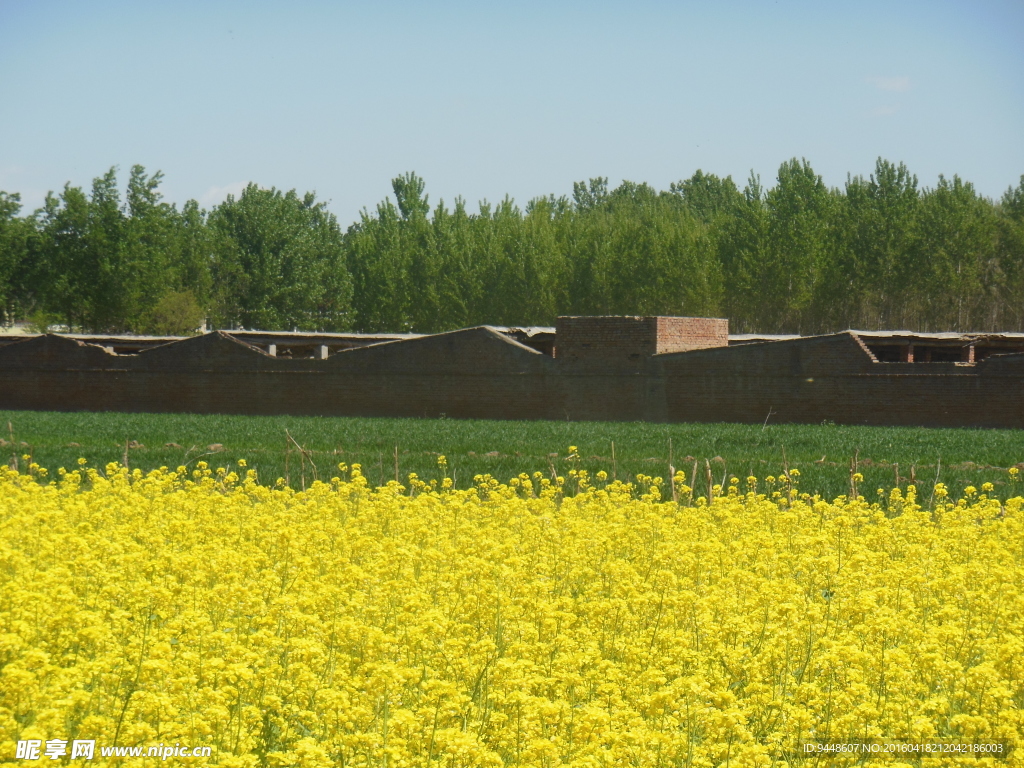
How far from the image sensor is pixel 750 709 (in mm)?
4316

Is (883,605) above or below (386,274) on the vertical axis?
below

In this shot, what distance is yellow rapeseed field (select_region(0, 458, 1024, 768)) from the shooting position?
398 cm

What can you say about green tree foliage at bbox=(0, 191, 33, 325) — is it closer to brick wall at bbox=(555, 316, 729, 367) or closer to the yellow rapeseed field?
brick wall at bbox=(555, 316, 729, 367)

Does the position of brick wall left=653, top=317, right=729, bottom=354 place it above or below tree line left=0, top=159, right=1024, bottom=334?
below

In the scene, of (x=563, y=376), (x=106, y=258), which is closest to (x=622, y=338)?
(x=563, y=376)

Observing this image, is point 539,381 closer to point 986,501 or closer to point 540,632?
point 986,501

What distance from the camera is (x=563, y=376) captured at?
93.0 feet

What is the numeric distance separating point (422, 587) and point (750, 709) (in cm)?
243

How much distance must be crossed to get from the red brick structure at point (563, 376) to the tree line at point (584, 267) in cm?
1388

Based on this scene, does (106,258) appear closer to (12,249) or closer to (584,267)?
(12,249)

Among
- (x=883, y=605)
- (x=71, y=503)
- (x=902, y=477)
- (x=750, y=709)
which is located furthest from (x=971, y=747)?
(x=902, y=477)

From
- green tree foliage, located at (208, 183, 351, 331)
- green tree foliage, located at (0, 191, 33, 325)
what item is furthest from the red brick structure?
green tree foliage, located at (208, 183, 351, 331)

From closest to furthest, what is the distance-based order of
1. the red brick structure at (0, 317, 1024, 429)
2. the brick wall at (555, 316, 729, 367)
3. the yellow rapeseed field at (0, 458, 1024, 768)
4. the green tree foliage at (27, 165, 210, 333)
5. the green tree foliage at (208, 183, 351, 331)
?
the yellow rapeseed field at (0, 458, 1024, 768), the red brick structure at (0, 317, 1024, 429), the brick wall at (555, 316, 729, 367), the green tree foliage at (27, 165, 210, 333), the green tree foliage at (208, 183, 351, 331)

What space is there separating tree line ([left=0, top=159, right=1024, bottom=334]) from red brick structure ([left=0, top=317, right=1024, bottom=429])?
13.9 meters
